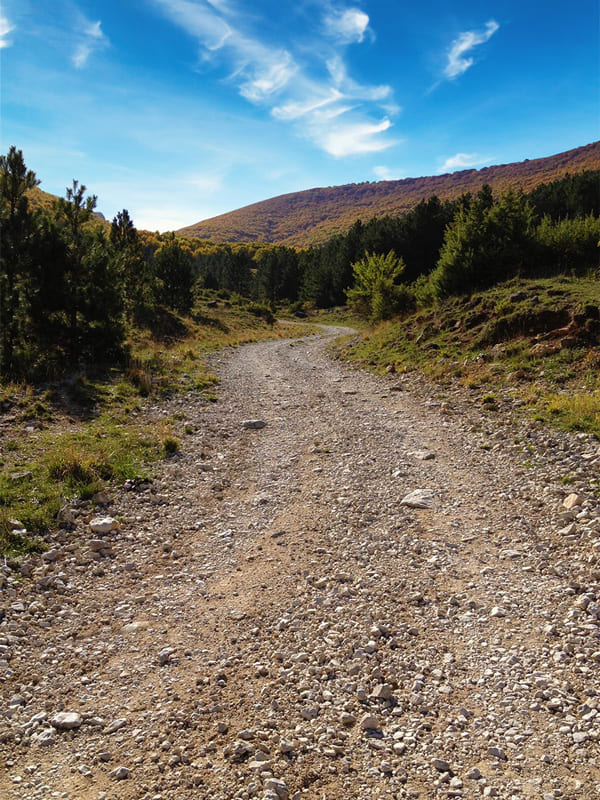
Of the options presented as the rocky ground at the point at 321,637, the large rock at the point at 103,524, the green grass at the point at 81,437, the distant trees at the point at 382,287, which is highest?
the distant trees at the point at 382,287

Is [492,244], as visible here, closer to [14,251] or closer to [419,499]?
[419,499]

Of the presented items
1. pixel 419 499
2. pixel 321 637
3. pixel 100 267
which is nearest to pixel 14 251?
pixel 100 267

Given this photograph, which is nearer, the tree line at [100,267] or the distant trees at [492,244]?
the tree line at [100,267]

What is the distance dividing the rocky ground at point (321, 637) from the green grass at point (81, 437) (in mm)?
619

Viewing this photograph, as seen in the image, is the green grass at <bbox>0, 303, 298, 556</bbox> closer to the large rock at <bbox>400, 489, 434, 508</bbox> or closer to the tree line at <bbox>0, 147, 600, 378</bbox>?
the tree line at <bbox>0, 147, 600, 378</bbox>

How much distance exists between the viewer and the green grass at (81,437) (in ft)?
26.1

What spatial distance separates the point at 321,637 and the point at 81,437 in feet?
28.6

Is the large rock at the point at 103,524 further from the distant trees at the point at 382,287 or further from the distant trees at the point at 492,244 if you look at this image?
the distant trees at the point at 382,287

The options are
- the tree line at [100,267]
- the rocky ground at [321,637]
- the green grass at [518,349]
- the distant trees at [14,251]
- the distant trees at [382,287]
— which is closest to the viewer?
the rocky ground at [321,637]

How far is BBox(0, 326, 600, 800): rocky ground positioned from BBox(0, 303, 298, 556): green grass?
0.62m

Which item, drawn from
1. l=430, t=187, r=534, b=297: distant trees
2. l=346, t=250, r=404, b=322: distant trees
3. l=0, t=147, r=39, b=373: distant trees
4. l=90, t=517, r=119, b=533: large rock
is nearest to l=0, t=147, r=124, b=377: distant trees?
l=0, t=147, r=39, b=373: distant trees

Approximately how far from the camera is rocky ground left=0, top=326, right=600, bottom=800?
374cm

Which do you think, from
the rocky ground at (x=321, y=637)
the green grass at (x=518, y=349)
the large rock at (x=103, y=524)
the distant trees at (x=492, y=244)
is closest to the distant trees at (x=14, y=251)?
the large rock at (x=103, y=524)

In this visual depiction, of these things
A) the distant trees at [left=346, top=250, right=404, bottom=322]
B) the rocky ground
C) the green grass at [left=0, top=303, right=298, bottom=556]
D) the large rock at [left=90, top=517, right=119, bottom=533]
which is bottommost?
the rocky ground
